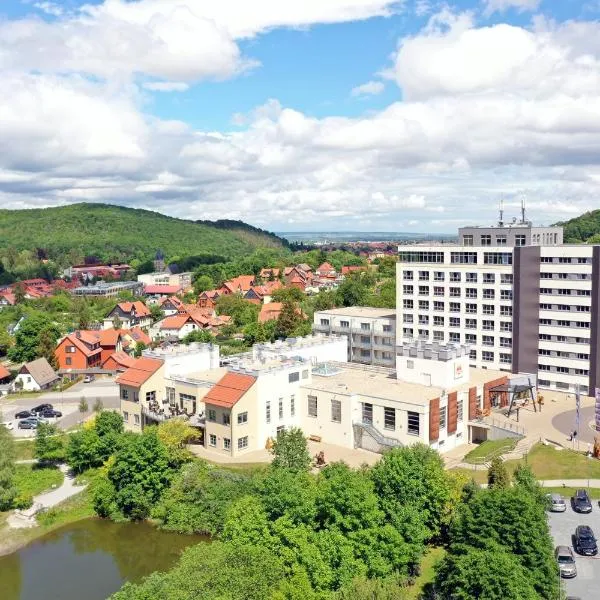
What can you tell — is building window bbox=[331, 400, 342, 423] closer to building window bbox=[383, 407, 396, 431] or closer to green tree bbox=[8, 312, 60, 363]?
building window bbox=[383, 407, 396, 431]

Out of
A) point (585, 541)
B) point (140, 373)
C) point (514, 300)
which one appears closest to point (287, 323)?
point (514, 300)

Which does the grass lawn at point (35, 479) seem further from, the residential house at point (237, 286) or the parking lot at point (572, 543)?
the residential house at point (237, 286)

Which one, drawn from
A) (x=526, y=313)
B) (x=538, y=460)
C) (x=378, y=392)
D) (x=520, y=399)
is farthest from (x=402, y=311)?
(x=538, y=460)

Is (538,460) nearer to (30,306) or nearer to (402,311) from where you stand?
(402,311)

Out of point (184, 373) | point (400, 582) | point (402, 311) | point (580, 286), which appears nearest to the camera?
point (400, 582)

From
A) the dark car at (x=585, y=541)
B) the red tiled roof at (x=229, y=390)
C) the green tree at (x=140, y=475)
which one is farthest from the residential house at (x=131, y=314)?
the dark car at (x=585, y=541)
